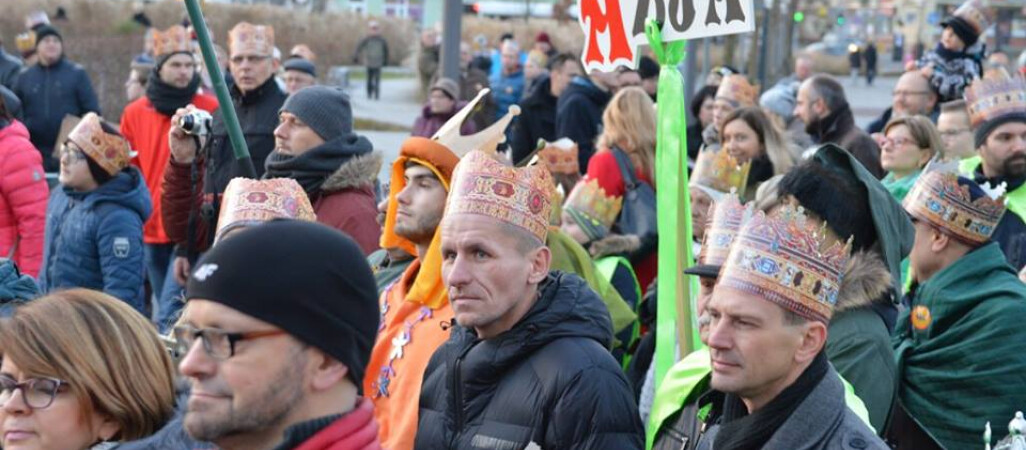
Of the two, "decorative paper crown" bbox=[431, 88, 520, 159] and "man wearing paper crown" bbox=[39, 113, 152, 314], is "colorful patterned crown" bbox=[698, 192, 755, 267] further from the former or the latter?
"man wearing paper crown" bbox=[39, 113, 152, 314]

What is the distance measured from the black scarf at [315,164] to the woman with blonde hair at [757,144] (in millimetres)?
2868

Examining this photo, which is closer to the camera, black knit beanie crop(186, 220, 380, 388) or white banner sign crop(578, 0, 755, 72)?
black knit beanie crop(186, 220, 380, 388)

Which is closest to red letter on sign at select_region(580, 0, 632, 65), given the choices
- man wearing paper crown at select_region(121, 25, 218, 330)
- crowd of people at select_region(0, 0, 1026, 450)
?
crowd of people at select_region(0, 0, 1026, 450)

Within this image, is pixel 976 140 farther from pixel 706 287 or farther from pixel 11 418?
pixel 11 418

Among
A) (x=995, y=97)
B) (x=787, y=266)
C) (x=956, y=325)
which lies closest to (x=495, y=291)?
(x=787, y=266)

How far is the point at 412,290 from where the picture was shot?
17.1 feet

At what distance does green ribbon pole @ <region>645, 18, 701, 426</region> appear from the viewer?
5809 millimetres

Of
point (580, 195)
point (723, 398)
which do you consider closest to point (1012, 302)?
point (723, 398)

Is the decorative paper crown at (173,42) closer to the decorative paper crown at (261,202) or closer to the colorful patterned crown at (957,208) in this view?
the decorative paper crown at (261,202)

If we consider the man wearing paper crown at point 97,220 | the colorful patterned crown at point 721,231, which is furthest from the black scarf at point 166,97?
the colorful patterned crown at point 721,231

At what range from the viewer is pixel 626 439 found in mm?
4211

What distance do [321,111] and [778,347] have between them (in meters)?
3.68

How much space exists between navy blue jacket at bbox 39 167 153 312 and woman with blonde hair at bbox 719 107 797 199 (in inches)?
132

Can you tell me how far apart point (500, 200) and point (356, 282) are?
1825 mm
